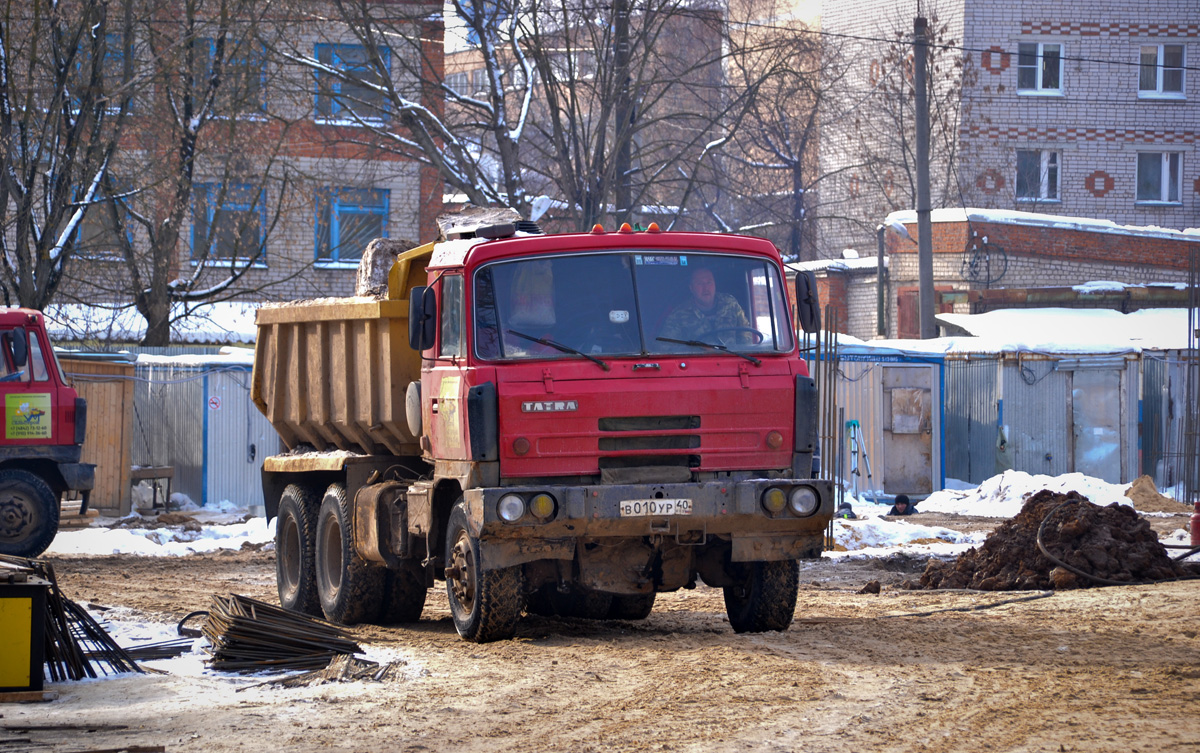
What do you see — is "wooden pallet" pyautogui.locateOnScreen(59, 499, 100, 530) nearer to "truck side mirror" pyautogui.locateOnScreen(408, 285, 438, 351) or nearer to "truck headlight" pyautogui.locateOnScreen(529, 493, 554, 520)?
"truck side mirror" pyautogui.locateOnScreen(408, 285, 438, 351)

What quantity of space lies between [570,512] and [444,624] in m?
3.01

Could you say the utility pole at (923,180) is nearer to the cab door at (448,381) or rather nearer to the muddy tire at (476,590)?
the cab door at (448,381)

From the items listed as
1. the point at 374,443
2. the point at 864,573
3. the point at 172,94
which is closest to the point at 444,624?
the point at 374,443

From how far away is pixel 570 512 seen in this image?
27.5 ft

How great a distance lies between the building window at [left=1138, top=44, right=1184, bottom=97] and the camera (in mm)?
45281

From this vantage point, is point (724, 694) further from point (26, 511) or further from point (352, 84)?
point (352, 84)

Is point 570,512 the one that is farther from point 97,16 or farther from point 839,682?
point 97,16

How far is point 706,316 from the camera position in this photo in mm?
8922

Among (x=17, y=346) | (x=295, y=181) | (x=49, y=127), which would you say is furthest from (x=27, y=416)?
(x=295, y=181)

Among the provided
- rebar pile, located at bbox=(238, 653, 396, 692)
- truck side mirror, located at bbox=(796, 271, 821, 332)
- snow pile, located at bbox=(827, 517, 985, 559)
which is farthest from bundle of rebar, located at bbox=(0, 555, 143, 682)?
snow pile, located at bbox=(827, 517, 985, 559)

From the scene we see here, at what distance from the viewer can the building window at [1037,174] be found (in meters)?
45.3

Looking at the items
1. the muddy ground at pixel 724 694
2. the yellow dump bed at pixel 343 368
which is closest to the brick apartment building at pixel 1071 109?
the yellow dump bed at pixel 343 368

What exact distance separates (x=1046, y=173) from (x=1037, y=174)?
27 cm

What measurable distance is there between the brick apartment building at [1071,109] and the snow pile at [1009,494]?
23696mm
